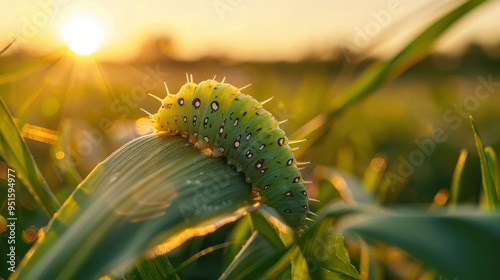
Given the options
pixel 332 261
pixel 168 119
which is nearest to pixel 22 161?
pixel 168 119

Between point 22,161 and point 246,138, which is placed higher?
point 22,161

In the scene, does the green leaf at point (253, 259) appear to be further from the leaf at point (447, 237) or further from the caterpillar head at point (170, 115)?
the leaf at point (447, 237)

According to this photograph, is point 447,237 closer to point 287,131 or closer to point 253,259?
point 253,259

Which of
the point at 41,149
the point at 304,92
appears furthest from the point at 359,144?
the point at 41,149

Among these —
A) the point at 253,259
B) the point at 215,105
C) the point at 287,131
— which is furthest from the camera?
the point at 287,131

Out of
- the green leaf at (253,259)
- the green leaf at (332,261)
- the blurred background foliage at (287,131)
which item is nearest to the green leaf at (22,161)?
the blurred background foliage at (287,131)

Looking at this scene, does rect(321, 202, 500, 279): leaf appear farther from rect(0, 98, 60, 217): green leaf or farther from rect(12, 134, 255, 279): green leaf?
rect(0, 98, 60, 217): green leaf
